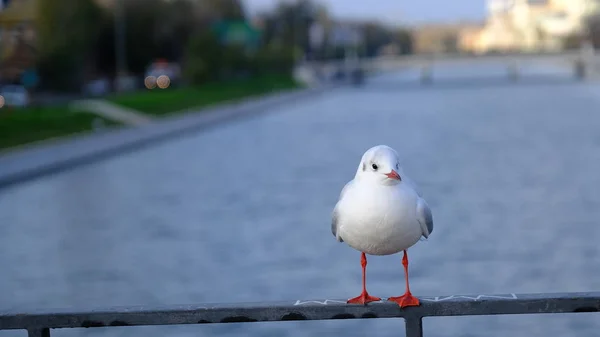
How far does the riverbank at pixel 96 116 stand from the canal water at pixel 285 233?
160 inches

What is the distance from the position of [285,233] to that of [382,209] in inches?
410

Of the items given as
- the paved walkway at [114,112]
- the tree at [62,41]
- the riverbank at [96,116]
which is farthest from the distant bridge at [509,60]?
the paved walkway at [114,112]

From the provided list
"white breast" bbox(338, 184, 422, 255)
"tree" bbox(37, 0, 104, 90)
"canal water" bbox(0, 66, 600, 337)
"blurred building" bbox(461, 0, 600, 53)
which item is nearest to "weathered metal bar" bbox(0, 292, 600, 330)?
"white breast" bbox(338, 184, 422, 255)

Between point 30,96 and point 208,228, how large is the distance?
38869 mm

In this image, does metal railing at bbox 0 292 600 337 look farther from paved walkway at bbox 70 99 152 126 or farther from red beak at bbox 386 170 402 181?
paved walkway at bbox 70 99 152 126

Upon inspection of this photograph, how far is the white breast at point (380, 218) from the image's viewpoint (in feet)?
12.3

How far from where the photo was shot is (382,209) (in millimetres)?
3734

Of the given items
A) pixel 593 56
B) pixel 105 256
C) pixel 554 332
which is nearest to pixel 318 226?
pixel 105 256

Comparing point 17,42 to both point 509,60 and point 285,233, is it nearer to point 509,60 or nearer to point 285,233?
point 285,233

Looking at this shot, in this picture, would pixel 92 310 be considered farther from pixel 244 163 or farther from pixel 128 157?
pixel 128 157

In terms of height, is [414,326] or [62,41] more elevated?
[62,41]

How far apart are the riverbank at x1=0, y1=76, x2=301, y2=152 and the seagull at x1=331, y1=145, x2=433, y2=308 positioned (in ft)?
80.7

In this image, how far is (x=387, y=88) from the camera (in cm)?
9225

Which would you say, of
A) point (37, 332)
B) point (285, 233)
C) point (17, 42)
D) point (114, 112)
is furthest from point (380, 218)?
point (114, 112)
